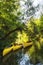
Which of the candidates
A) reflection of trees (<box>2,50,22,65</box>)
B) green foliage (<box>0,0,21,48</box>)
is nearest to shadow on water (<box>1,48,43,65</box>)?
reflection of trees (<box>2,50,22,65</box>)

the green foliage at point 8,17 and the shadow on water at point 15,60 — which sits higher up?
the green foliage at point 8,17

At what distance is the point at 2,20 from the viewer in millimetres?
18484

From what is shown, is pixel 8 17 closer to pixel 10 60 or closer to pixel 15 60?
pixel 10 60

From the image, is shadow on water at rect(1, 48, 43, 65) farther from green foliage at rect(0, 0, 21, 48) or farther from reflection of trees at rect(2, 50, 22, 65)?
green foliage at rect(0, 0, 21, 48)

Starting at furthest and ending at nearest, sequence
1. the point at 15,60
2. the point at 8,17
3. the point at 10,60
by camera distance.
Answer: the point at 15,60, the point at 10,60, the point at 8,17

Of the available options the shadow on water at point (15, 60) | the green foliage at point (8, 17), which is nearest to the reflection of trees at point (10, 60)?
the shadow on water at point (15, 60)

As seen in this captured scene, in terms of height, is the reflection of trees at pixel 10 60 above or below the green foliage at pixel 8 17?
below

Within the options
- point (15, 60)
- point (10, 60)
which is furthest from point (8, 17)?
point (15, 60)

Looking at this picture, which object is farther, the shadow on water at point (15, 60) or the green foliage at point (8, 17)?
the green foliage at point (8, 17)

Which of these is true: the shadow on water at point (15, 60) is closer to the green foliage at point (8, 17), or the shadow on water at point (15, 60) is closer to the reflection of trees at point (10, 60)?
the reflection of trees at point (10, 60)

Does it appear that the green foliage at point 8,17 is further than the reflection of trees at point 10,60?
Yes

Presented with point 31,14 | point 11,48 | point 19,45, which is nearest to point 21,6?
point 31,14

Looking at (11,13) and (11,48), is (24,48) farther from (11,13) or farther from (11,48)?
(11,13)

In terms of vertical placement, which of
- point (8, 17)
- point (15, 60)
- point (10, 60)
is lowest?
point (10, 60)
